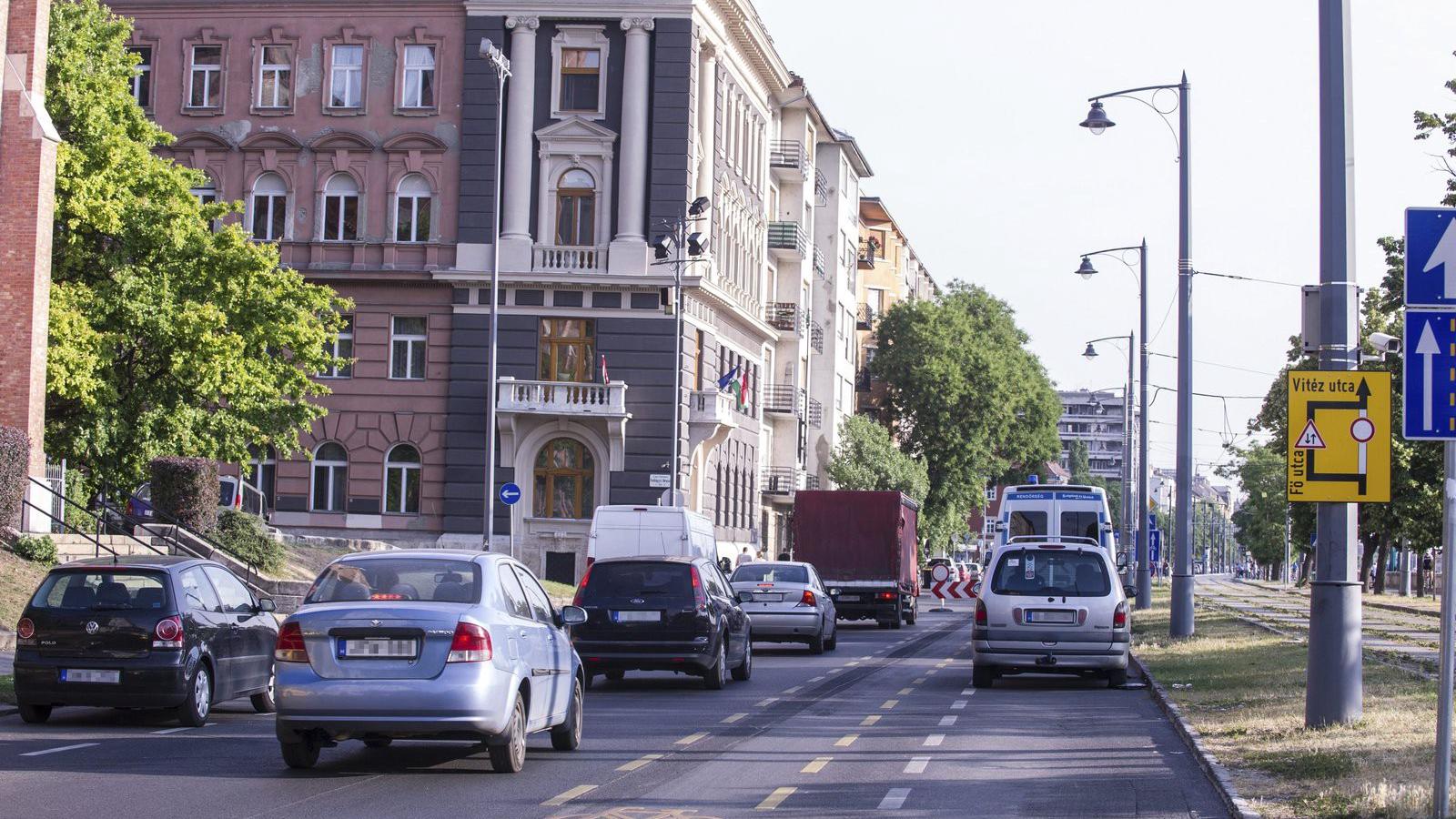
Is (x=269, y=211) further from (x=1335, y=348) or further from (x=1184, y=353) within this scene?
(x=1335, y=348)

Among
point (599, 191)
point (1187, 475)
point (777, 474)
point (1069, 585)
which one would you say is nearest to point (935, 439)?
point (777, 474)

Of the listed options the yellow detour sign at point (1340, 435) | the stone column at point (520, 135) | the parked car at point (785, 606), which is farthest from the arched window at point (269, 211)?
the yellow detour sign at point (1340, 435)

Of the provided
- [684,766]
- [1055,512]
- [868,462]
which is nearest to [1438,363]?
[684,766]

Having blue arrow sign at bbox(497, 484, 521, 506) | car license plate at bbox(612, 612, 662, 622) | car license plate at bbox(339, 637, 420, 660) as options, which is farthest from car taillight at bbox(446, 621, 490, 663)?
blue arrow sign at bbox(497, 484, 521, 506)

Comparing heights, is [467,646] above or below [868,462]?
below

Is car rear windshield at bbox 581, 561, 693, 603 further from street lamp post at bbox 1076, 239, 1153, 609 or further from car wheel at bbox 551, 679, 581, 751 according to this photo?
street lamp post at bbox 1076, 239, 1153, 609

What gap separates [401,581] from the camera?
1335 centimetres

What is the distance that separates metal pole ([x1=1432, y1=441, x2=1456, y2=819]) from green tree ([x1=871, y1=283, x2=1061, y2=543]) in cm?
8055

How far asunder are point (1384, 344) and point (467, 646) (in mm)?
36546

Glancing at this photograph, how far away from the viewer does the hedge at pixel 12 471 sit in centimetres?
3014

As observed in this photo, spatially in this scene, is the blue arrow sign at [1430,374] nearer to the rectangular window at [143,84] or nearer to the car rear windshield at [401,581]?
the car rear windshield at [401,581]

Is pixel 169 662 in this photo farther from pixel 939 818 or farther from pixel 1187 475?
pixel 1187 475

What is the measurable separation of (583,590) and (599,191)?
108 feet

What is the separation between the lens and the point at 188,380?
4097 centimetres
